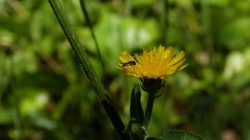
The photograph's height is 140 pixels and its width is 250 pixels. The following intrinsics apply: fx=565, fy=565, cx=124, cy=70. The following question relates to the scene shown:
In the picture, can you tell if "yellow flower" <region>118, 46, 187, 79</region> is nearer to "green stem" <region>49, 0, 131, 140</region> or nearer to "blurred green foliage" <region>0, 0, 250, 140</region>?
"green stem" <region>49, 0, 131, 140</region>

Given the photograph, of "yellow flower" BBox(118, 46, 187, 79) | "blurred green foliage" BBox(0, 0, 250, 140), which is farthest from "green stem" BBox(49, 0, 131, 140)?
"blurred green foliage" BBox(0, 0, 250, 140)

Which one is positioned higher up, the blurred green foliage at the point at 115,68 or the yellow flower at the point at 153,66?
the yellow flower at the point at 153,66

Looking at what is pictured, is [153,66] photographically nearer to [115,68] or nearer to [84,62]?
[84,62]

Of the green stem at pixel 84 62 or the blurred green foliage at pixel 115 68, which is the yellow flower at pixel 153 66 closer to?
the green stem at pixel 84 62

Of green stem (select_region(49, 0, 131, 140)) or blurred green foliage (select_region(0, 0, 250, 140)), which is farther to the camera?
blurred green foliage (select_region(0, 0, 250, 140))

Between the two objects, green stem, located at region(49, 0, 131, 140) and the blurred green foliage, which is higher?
green stem, located at region(49, 0, 131, 140)

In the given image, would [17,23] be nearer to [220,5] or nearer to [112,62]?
[112,62]

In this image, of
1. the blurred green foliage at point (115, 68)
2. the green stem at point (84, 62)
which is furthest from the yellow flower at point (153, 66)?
the blurred green foliage at point (115, 68)
